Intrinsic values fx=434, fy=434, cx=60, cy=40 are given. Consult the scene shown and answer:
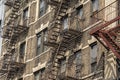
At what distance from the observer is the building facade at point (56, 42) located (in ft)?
85.3

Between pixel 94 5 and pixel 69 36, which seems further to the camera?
pixel 69 36

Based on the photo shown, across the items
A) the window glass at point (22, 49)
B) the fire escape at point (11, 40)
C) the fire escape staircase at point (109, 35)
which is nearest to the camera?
the fire escape staircase at point (109, 35)

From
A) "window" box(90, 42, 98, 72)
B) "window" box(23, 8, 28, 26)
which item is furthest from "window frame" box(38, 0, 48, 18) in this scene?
"window" box(90, 42, 98, 72)

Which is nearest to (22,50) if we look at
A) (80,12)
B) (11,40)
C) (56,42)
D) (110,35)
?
(11,40)

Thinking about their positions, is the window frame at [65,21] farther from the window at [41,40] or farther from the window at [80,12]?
the window at [41,40]

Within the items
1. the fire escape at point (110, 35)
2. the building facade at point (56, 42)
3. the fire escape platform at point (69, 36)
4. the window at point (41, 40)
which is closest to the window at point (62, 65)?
the building facade at point (56, 42)

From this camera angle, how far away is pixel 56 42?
30.1m

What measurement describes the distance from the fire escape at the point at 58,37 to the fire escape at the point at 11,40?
5288mm

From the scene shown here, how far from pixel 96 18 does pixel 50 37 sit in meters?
5.95

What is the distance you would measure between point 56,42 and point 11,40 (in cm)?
873

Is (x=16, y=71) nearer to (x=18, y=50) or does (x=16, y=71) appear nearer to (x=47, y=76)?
(x=18, y=50)

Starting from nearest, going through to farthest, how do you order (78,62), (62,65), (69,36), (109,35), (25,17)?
1. (109,35)
2. (78,62)
3. (69,36)
4. (62,65)
5. (25,17)

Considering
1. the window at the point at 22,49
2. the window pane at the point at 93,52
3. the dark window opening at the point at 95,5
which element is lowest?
the window pane at the point at 93,52

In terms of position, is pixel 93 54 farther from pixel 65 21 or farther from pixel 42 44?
pixel 42 44
